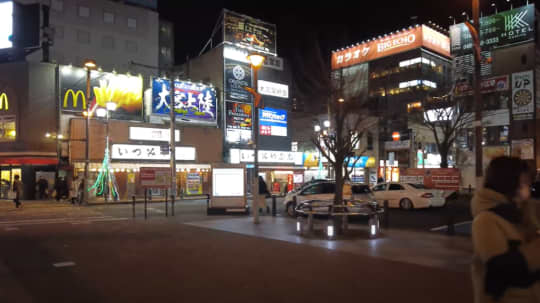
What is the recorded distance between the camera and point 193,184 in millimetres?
33656

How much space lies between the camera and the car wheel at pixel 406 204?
22.4 meters

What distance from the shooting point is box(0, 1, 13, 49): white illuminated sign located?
26.6 m

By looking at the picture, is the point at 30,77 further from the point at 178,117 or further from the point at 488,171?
the point at 488,171

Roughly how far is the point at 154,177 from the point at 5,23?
16220 millimetres

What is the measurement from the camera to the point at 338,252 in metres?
10.7

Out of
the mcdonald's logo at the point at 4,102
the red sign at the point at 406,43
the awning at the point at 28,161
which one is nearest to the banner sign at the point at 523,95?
the red sign at the point at 406,43

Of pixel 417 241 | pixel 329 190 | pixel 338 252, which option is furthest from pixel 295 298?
pixel 329 190

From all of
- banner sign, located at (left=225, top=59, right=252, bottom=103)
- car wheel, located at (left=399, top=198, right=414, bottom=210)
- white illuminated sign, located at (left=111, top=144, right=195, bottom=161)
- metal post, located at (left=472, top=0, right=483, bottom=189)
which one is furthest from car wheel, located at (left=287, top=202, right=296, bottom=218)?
banner sign, located at (left=225, top=59, right=252, bottom=103)

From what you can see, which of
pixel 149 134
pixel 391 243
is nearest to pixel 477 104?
pixel 391 243

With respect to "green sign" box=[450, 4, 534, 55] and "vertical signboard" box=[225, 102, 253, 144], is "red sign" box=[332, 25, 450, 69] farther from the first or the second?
"vertical signboard" box=[225, 102, 253, 144]

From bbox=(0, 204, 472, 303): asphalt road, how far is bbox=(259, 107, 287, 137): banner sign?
29998mm

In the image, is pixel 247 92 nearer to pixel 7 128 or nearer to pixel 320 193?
pixel 7 128

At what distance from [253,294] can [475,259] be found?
4730mm

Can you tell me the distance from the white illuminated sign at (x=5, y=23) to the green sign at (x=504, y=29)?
169 ft
